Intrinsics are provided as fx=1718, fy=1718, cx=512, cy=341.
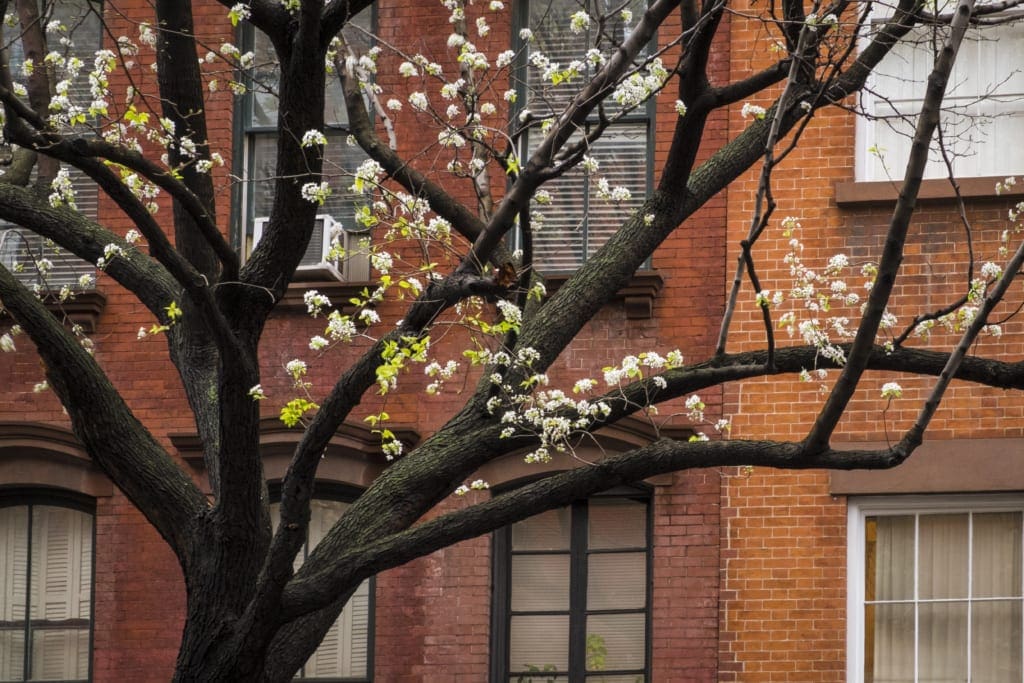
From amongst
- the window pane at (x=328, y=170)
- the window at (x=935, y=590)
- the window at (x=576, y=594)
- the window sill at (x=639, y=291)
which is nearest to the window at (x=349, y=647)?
the window at (x=576, y=594)

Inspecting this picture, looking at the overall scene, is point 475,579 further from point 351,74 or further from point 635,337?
point 351,74

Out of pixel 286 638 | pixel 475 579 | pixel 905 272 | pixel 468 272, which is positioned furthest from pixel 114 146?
pixel 905 272

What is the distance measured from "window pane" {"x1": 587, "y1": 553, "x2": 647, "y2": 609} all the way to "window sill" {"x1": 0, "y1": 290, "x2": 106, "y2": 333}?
450 cm

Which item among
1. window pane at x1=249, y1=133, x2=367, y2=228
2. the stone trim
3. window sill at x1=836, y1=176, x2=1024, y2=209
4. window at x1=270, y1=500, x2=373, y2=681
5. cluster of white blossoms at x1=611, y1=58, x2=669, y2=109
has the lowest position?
window at x1=270, y1=500, x2=373, y2=681

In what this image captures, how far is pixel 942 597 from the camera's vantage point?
12742 mm

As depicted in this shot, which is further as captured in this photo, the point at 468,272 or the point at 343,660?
the point at 343,660

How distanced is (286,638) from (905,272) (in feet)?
19.7

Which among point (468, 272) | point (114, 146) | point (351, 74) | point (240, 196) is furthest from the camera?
point (240, 196)

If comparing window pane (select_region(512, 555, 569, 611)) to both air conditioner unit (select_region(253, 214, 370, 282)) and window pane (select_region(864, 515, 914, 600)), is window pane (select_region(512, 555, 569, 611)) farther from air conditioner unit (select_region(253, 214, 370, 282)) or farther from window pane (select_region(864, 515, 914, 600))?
air conditioner unit (select_region(253, 214, 370, 282))

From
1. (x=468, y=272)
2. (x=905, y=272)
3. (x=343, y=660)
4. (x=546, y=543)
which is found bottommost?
(x=343, y=660)

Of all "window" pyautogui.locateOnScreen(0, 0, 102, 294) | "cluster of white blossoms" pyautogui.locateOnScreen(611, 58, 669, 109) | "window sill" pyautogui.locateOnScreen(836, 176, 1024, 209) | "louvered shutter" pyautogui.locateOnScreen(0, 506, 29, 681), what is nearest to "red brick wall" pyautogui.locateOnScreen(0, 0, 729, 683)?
"window" pyautogui.locateOnScreen(0, 0, 102, 294)

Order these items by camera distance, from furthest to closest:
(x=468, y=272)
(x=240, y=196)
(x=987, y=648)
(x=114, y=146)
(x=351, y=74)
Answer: (x=240, y=196) → (x=987, y=648) → (x=351, y=74) → (x=468, y=272) → (x=114, y=146)

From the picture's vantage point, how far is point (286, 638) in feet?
30.8

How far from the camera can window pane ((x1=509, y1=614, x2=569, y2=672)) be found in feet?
43.8
